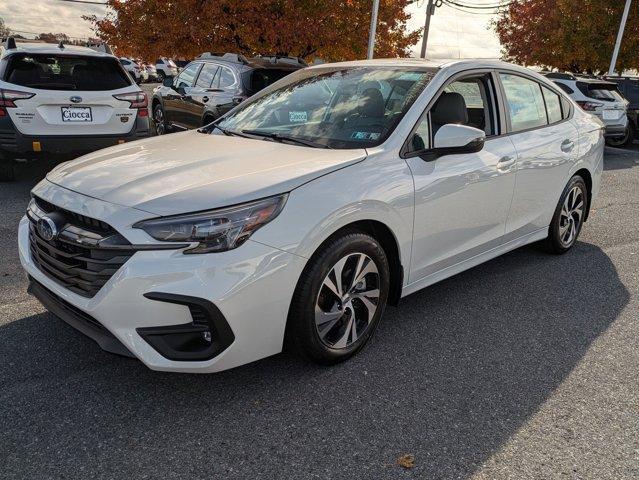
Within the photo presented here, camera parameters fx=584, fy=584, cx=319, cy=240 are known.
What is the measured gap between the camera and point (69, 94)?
6.54m

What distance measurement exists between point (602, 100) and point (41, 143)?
444 inches

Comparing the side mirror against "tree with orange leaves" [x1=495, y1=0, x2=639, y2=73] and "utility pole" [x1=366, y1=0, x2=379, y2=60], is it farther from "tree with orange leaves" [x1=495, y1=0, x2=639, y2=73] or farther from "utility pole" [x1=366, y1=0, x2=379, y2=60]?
"tree with orange leaves" [x1=495, y1=0, x2=639, y2=73]

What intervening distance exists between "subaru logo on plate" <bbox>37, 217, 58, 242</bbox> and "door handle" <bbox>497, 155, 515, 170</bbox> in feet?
9.07

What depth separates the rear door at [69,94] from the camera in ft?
21.1

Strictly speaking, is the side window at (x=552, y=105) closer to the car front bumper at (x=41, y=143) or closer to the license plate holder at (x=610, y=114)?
the car front bumper at (x=41, y=143)

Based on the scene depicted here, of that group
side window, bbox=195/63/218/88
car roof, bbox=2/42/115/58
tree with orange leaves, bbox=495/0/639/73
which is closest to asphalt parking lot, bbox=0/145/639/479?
car roof, bbox=2/42/115/58

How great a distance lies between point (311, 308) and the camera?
2871 millimetres

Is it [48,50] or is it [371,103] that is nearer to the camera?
[371,103]

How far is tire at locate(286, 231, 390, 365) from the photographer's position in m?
2.87

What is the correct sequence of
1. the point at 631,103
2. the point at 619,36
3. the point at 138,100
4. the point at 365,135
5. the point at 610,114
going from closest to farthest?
the point at 365,135 < the point at 138,100 < the point at 610,114 < the point at 631,103 < the point at 619,36

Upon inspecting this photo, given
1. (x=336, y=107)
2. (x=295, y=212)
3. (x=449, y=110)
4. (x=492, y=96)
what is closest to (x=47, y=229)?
(x=295, y=212)

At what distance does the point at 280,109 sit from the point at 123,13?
12.3 meters

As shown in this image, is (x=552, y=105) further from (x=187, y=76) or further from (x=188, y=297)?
(x=187, y=76)

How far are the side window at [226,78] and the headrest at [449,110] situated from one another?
5.19 m
